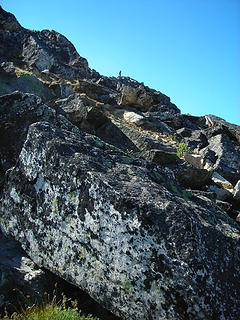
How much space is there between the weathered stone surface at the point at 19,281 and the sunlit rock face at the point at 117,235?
164mm

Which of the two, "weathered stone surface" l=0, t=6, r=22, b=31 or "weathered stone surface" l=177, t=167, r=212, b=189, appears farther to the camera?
"weathered stone surface" l=0, t=6, r=22, b=31

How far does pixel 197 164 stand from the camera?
12.0 m

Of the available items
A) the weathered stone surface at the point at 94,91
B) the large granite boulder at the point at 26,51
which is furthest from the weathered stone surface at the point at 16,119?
the large granite boulder at the point at 26,51

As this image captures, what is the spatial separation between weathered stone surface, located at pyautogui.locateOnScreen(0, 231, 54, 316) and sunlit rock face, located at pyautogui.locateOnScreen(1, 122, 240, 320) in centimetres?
16

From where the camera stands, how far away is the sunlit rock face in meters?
2.96

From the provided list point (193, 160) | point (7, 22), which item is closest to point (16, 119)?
point (193, 160)

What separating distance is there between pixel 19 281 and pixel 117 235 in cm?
148

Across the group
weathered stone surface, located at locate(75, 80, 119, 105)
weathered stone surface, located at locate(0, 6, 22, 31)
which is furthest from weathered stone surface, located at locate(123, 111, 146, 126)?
weathered stone surface, located at locate(0, 6, 22, 31)

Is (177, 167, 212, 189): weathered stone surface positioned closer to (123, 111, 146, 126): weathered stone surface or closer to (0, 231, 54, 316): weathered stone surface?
(0, 231, 54, 316): weathered stone surface

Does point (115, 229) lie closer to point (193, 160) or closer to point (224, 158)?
point (193, 160)

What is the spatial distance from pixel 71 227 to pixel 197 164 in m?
9.52

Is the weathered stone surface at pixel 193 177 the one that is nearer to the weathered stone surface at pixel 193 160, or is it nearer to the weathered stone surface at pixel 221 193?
the weathered stone surface at pixel 221 193

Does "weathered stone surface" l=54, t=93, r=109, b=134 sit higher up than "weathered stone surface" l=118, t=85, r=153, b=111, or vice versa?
"weathered stone surface" l=118, t=85, r=153, b=111

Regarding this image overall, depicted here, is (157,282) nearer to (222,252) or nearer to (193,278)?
(193,278)
